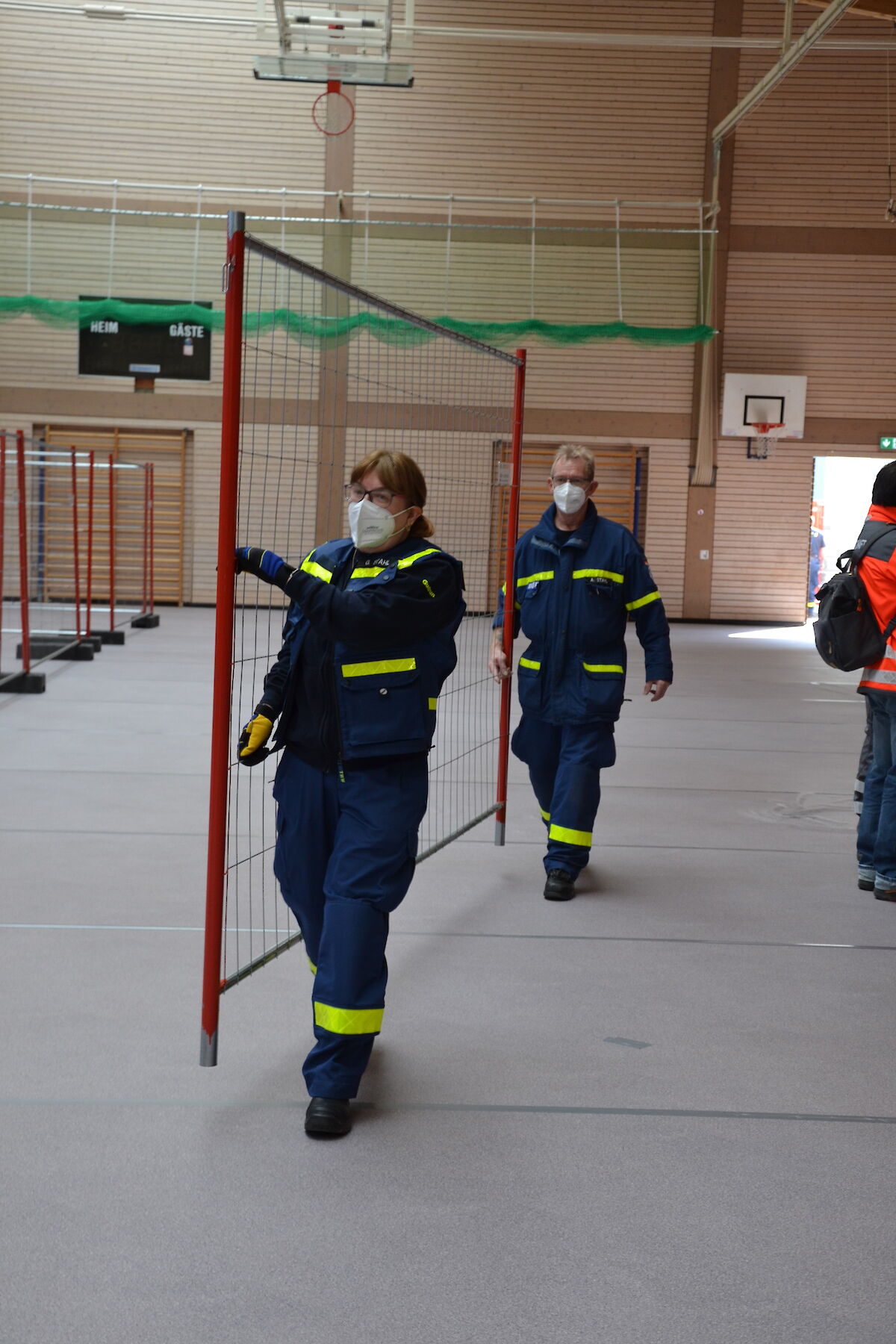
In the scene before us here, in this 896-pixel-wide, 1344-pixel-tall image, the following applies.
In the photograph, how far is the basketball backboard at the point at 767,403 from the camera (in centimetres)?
1816

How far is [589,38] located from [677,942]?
1312cm

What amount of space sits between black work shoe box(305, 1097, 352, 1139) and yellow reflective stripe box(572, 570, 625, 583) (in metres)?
2.47

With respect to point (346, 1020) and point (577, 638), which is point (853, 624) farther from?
point (346, 1020)

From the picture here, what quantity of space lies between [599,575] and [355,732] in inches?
82.5

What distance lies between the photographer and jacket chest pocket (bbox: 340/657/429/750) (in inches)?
117

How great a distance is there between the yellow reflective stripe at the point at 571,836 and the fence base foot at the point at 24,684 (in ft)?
18.6

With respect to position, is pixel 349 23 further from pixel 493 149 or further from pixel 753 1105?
pixel 753 1105

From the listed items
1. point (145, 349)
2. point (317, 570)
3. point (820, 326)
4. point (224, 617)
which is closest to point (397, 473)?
point (317, 570)

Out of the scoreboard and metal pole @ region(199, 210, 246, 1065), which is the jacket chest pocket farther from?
the scoreboard

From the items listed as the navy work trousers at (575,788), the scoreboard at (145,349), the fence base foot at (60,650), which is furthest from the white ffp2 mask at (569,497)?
the scoreboard at (145,349)

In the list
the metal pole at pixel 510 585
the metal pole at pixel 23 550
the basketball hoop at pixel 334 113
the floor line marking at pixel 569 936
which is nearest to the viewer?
the floor line marking at pixel 569 936

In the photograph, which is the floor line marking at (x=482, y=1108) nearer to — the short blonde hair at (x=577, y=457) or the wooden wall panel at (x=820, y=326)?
the short blonde hair at (x=577, y=457)

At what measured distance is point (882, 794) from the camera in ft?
16.5

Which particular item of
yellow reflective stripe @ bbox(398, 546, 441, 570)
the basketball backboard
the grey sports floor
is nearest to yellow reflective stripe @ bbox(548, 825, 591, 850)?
the grey sports floor
